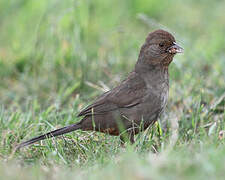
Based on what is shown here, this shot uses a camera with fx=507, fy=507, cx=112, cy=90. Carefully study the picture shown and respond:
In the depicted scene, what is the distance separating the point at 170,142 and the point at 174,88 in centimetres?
171

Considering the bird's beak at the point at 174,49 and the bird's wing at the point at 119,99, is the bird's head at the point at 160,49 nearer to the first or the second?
the bird's beak at the point at 174,49

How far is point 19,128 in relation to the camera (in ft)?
16.9

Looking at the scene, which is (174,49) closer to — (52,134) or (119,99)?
(119,99)

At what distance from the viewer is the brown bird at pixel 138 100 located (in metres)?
4.84

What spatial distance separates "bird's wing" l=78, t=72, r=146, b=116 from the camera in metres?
4.92

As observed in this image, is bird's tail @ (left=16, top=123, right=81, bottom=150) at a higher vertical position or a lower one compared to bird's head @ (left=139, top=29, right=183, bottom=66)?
lower

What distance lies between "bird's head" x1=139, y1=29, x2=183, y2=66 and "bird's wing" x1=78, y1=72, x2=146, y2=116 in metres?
0.26

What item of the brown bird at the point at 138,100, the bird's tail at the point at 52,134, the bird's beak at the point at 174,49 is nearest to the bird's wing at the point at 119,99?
the brown bird at the point at 138,100

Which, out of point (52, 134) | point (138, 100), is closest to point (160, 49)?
point (138, 100)

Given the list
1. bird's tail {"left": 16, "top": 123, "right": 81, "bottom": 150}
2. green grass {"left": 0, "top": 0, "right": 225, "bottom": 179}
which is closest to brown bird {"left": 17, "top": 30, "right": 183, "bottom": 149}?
bird's tail {"left": 16, "top": 123, "right": 81, "bottom": 150}

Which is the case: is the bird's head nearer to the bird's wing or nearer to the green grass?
the bird's wing

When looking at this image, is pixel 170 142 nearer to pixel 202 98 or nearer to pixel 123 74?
pixel 202 98

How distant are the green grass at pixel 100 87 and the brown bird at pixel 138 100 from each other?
0.43 ft

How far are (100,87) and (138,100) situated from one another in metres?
1.46
